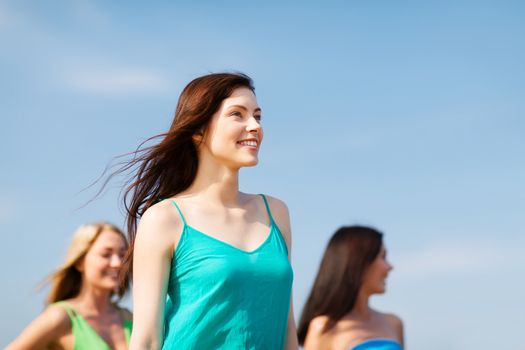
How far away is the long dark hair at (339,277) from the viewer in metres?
7.26

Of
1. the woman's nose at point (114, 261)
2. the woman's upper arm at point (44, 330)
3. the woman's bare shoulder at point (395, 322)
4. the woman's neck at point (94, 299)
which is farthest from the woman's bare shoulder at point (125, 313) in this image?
the woman's bare shoulder at point (395, 322)

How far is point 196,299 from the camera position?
4.23m

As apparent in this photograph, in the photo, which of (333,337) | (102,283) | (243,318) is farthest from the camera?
(102,283)

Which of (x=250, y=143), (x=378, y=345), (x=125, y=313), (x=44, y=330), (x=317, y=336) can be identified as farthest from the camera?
(x=125, y=313)

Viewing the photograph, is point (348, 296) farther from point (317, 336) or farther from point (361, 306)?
point (317, 336)

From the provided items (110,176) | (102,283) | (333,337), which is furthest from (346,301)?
(110,176)

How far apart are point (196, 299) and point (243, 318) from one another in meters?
0.25

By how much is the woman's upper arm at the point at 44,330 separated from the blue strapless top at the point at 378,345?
2537 millimetres

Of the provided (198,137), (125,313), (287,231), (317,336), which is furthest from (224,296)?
(125,313)

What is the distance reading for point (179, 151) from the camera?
471 centimetres

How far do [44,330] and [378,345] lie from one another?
287 cm

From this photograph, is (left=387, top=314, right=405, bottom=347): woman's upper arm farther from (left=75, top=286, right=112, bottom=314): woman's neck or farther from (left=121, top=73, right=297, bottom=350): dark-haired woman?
(left=121, top=73, right=297, bottom=350): dark-haired woman

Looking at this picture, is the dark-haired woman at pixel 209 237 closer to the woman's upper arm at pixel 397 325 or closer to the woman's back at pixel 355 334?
the woman's back at pixel 355 334

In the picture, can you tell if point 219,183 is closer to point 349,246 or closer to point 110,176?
point 110,176
